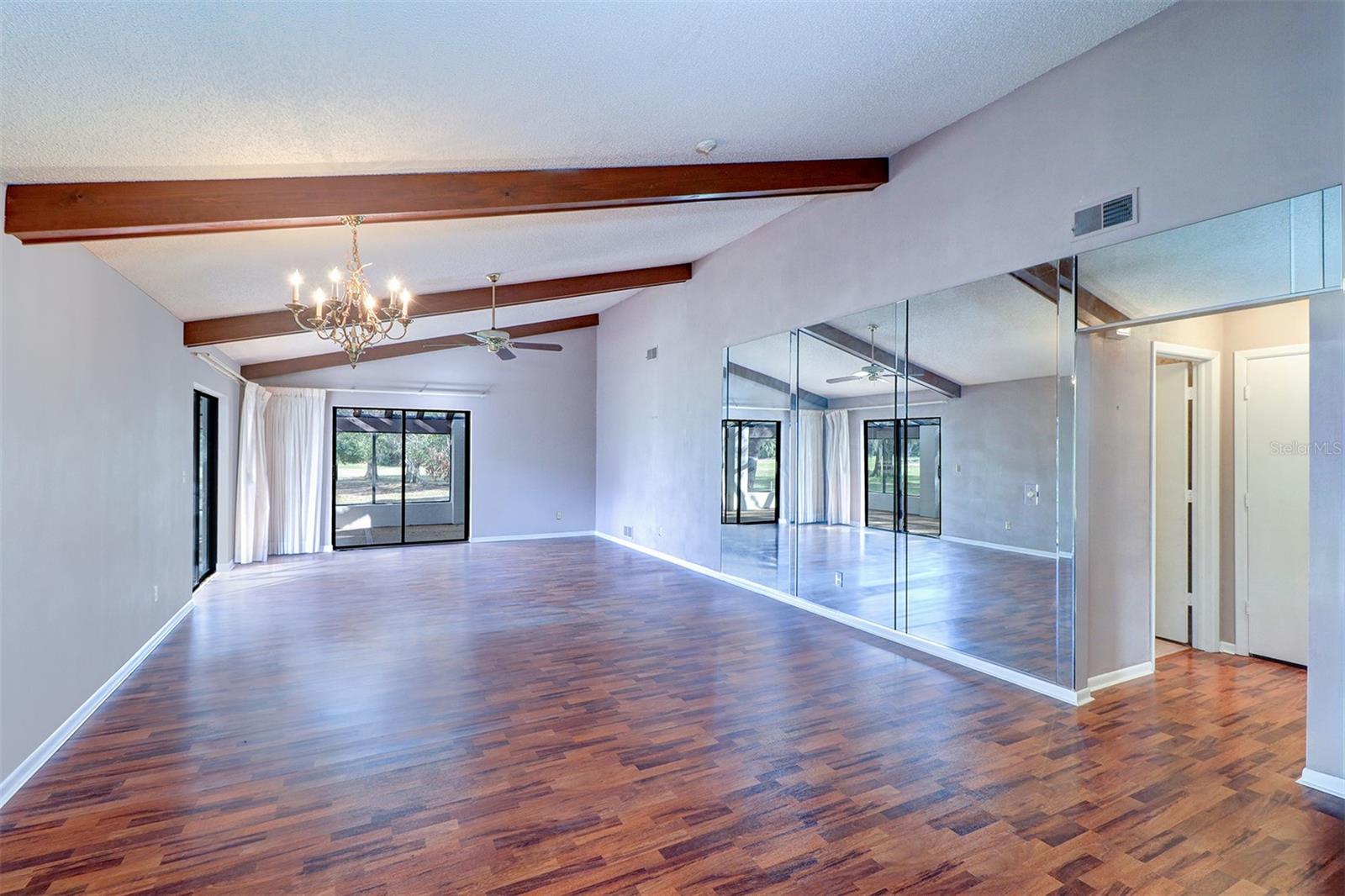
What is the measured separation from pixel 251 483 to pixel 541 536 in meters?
4.07

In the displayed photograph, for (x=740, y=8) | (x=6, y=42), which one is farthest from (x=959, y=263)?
(x=6, y=42)

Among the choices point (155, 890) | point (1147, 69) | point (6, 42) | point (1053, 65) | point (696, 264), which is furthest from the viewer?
point (696, 264)

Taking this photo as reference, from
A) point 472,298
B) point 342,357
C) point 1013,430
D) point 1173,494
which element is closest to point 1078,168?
point 1013,430

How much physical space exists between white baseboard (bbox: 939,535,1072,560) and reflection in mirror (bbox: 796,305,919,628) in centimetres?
50

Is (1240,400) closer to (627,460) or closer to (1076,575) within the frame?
(1076,575)

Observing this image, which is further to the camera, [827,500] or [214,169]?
[827,500]

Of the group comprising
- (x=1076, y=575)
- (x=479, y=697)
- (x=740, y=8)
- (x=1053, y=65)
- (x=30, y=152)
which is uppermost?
(x=1053, y=65)

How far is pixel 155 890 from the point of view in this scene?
2.09 metres

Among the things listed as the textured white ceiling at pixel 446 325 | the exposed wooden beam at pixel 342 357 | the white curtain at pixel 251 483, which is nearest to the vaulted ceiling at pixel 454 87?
the textured white ceiling at pixel 446 325

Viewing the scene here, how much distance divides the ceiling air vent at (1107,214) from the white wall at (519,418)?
26.4 ft

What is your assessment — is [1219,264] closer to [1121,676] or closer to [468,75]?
[1121,676]

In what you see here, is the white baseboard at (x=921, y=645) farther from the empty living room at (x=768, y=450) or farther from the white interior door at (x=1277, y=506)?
the white interior door at (x=1277, y=506)

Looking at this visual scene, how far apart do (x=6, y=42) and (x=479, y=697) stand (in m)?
3.33

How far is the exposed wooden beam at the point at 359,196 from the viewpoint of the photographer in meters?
2.73
